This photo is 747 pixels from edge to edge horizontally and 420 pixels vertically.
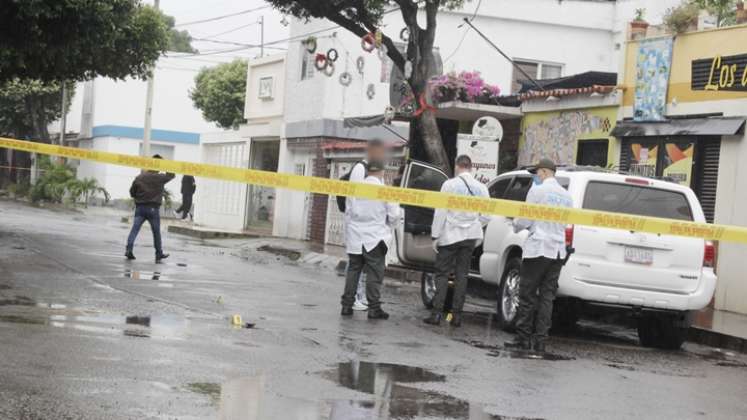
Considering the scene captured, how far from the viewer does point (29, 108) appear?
5028cm

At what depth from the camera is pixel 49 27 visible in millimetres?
18172

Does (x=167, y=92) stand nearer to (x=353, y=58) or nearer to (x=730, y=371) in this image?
(x=353, y=58)

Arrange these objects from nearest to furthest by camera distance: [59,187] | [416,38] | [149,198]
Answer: [149,198], [416,38], [59,187]

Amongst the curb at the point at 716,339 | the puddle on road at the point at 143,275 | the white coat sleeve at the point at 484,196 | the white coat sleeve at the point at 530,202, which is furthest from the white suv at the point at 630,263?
the puddle on road at the point at 143,275

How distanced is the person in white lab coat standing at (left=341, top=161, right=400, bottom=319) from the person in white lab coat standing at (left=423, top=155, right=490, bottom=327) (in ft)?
1.78

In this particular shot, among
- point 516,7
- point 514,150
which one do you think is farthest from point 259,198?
point 514,150

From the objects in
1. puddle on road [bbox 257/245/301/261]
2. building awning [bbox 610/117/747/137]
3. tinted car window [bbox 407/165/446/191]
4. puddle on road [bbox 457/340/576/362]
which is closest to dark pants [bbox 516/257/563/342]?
puddle on road [bbox 457/340/576/362]

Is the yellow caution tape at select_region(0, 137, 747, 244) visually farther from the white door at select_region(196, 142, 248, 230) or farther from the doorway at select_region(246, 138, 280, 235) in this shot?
the white door at select_region(196, 142, 248, 230)

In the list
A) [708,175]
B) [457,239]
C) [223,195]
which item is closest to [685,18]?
[708,175]

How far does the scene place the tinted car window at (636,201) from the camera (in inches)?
461

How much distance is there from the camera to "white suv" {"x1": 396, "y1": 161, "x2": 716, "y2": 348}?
11.3m

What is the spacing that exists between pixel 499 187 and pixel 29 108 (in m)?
40.7

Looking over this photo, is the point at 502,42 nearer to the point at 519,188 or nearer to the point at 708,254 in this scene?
the point at 519,188

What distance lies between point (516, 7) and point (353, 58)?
16.0 ft
